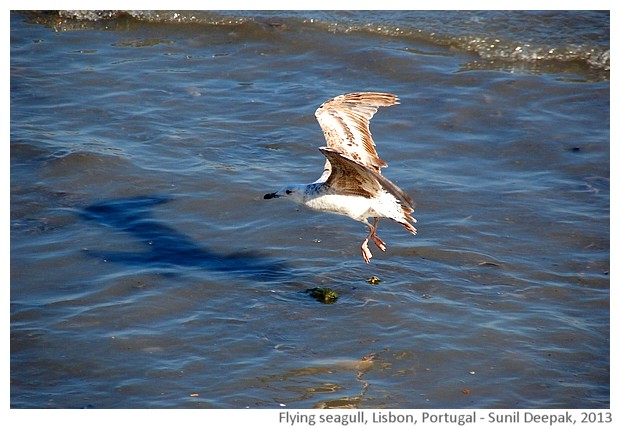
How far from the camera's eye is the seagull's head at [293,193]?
8.09m

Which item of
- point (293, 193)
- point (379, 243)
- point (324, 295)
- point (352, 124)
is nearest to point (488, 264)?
point (379, 243)

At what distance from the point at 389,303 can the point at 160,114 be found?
4.64 metres

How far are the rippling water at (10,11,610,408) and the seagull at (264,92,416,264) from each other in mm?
496

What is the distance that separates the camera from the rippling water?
654 cm

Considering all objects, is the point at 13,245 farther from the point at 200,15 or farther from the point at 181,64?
the point at 200,15

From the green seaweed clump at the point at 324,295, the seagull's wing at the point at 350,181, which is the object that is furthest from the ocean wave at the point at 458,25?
the green seaweed clump at the point at 324,295

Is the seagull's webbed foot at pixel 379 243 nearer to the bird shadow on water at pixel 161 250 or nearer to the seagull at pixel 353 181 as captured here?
the seagull at pixel 353 181

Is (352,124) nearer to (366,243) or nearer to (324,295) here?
(366,243)

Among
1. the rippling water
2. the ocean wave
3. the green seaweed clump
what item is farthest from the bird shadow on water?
the ocean wave

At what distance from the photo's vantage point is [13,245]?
26.8 ft

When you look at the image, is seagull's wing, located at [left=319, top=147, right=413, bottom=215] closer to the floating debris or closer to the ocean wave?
the floating debris

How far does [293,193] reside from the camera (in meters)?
8.16

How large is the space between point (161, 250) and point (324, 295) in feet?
5.89

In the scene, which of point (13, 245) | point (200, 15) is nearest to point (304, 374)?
point (13, 245)
